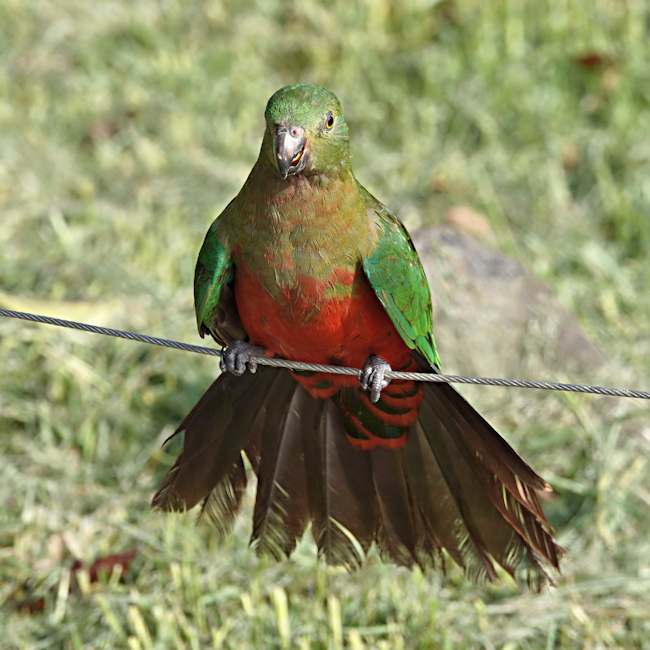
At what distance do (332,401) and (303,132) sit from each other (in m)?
0.99

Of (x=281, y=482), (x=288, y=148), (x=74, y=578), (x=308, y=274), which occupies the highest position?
(x=288, y=148)

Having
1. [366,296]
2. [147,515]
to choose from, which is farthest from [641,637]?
[147,515]

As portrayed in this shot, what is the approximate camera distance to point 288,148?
2330mm

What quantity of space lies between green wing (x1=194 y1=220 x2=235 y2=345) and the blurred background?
117 cm

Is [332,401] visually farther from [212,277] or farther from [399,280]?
[212,277]

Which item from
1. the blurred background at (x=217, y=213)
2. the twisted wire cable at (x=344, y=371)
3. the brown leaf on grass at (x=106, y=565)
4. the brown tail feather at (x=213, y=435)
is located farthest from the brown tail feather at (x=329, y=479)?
the brown leaf on grass at (x=106, y=565)

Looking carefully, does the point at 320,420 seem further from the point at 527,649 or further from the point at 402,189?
the point at 402,189

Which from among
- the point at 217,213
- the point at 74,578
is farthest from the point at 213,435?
the point at 217,213

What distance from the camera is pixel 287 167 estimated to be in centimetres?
233

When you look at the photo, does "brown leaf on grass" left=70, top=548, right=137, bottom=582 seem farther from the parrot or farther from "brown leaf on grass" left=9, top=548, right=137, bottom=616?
the parrot

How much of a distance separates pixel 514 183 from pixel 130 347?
304 centimetres

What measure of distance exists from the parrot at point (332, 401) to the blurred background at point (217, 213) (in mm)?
507

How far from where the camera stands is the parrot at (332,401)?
8.14ft

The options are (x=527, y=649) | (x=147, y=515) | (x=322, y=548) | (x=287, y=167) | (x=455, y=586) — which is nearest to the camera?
(x=287, y=167)
